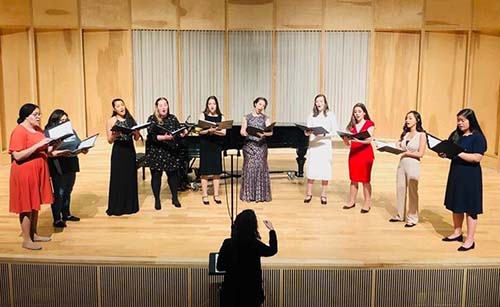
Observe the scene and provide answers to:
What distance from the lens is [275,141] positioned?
8227 mm

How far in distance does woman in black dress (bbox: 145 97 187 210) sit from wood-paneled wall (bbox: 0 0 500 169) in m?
4.12

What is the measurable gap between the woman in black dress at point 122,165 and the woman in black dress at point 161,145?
0.28 metres

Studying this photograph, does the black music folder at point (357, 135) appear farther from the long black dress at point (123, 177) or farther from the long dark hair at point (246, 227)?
the long dark hair at point (246, 227)

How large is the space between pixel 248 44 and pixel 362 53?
2089mm

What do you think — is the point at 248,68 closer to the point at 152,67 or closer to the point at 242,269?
the point at 152,67

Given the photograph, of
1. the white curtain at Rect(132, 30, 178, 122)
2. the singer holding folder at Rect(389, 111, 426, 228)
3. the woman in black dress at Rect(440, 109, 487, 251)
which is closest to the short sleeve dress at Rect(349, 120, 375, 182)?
the singer holding folder at Rect(389, 111, 426, 228)

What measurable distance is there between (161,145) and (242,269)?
3.29 metres

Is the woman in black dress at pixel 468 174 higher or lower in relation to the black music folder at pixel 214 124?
lower

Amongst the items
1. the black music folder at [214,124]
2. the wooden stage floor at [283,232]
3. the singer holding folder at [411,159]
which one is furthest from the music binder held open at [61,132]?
the singer holding folder at [411,159]

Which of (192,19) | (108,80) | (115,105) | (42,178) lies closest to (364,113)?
(115,105)

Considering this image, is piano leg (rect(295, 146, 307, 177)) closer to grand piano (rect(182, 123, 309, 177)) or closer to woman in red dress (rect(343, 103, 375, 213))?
grand piano (rect(182, 123, 309, 177))

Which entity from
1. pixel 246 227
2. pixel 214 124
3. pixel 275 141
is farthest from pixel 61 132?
pixel 275 141

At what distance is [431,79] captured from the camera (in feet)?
34.9

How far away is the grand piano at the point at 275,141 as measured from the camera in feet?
25.7
